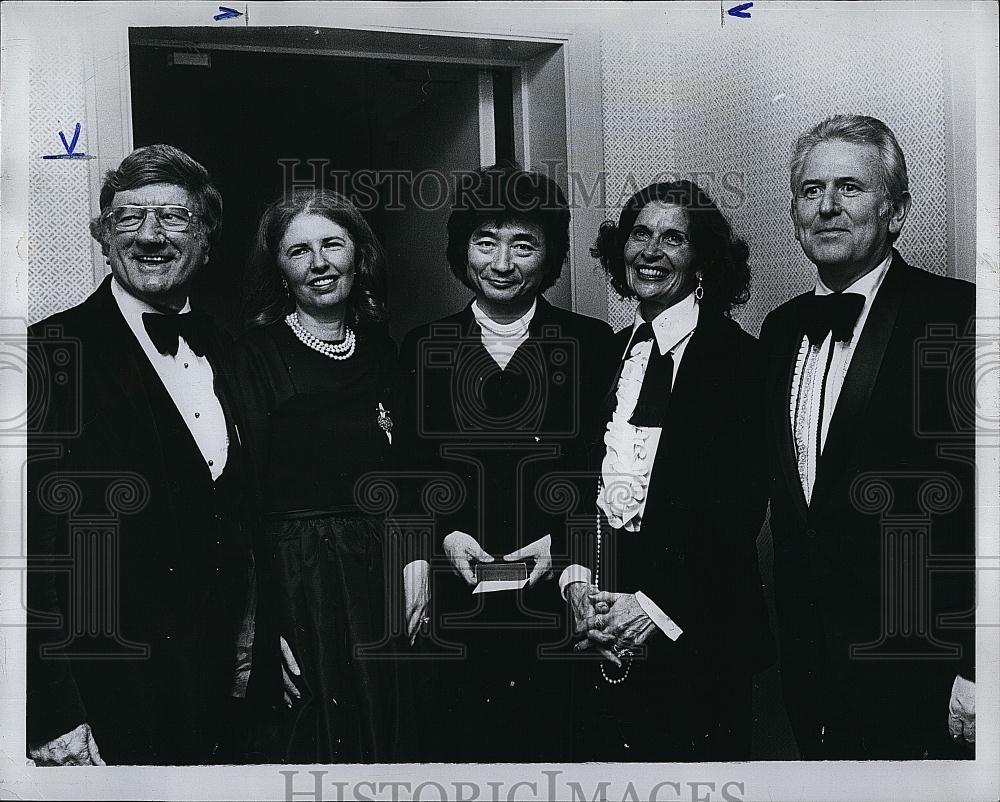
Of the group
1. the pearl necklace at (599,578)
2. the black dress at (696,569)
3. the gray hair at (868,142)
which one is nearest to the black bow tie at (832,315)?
the black dress at (696,569)

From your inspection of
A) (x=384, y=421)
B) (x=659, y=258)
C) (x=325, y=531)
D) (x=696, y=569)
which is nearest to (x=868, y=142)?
(x=659, y=258)

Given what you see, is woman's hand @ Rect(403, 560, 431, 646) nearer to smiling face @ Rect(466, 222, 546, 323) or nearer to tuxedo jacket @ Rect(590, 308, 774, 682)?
tuxedo jacket @ Rect(590, 308, 774, 682)

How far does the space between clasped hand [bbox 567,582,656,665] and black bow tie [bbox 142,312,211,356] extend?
1009mm

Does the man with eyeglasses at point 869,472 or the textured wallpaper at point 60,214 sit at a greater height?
the textured wallpaper at point 60,214

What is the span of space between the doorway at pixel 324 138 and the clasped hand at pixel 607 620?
729 mm

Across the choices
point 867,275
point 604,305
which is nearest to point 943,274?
point 867,275

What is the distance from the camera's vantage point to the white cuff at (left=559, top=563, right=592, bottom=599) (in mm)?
2715

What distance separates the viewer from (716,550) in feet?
8.93

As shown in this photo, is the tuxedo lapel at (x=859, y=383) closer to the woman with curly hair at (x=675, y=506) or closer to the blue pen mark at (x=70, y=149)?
the woman with curly hair at (x=675, y=506)

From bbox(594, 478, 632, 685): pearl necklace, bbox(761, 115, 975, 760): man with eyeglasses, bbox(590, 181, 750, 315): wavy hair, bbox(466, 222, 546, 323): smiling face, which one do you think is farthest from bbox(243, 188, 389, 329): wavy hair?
bbox(761, 115, 975, 760): man with eyeglasses

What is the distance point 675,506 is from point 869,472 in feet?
1.46

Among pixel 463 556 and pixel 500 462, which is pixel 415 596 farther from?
pixel 500 462

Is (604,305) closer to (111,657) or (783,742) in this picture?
(783,742)

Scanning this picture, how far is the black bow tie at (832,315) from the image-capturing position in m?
2.70
